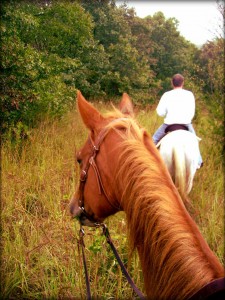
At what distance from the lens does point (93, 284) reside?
216 centimetres

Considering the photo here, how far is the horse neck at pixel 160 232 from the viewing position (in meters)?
0.97

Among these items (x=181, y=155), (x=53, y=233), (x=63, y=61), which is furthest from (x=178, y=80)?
(x=63, y=61)

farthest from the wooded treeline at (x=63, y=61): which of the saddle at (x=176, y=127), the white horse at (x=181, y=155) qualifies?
the white horse at (x=181, y=155)

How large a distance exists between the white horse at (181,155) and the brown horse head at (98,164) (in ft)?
6.36

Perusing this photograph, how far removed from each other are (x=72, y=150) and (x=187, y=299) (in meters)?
3.88

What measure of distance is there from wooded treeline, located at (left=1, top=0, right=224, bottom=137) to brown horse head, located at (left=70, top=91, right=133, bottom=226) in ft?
10.4

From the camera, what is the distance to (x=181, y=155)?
11.2ft

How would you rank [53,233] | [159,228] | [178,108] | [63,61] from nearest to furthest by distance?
[159,228], [53,233], [178,108], [63,61]

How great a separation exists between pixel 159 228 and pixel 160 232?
16mm

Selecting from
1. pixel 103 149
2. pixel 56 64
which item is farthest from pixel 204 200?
pixel 56 64

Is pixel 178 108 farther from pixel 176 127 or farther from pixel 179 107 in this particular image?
pixel 176 127

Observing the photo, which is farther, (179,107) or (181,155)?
(179,107)

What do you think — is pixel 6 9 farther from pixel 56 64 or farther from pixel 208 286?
pixel 208 286

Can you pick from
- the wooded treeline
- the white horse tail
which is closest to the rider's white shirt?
the white horse tail
